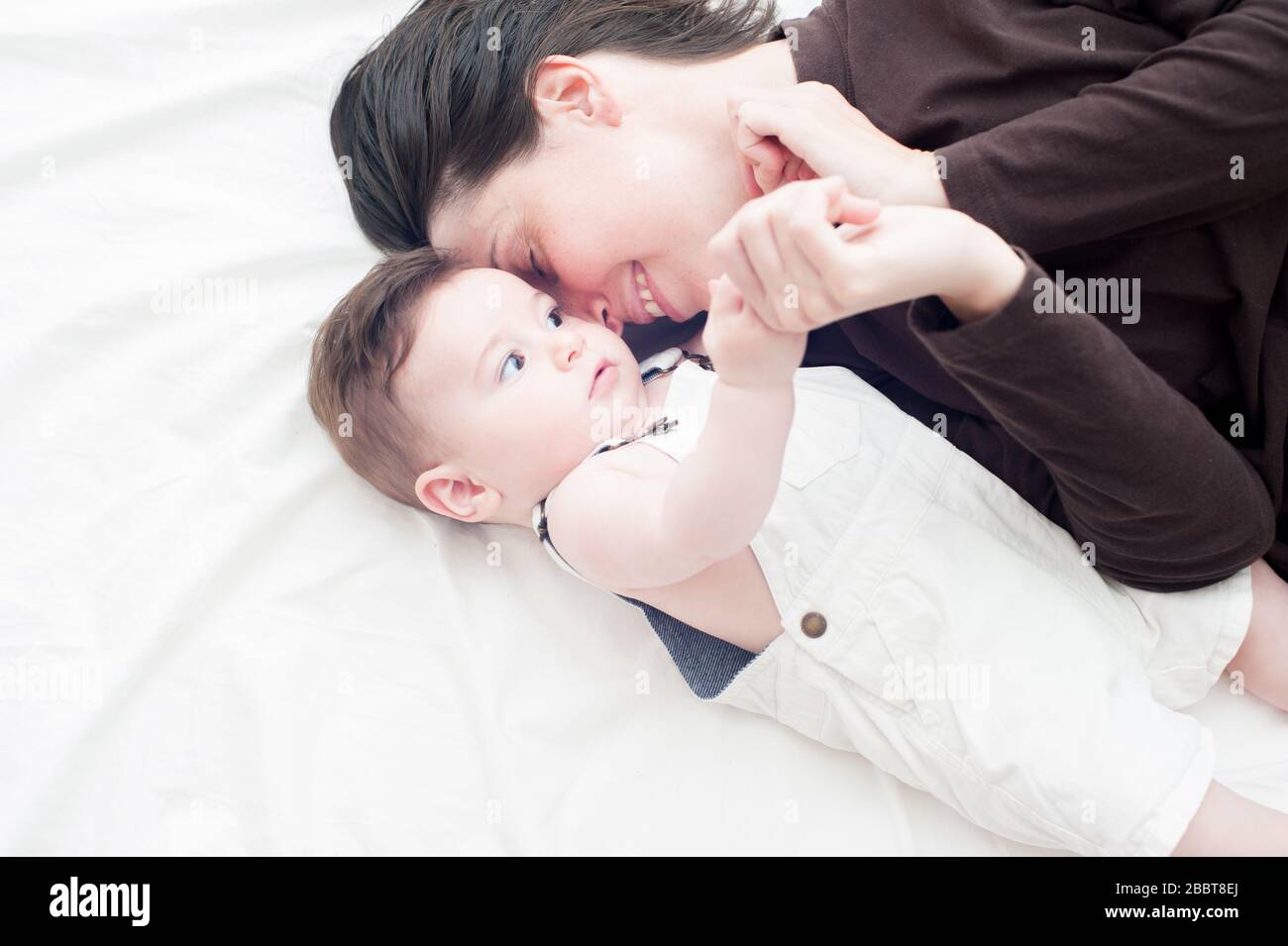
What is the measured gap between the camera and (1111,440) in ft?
3.07

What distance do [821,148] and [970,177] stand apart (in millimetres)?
136

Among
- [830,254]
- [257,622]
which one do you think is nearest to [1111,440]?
[830,254]

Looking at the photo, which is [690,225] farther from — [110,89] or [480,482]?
[110,89]

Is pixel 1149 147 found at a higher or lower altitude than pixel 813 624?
higher

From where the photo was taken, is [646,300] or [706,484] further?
[646,300]

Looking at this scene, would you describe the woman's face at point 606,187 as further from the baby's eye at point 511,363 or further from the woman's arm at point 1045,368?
the woman's arm at point 1045,368

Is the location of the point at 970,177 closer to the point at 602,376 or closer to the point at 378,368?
the point at 602,376

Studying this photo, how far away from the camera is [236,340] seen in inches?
49.9

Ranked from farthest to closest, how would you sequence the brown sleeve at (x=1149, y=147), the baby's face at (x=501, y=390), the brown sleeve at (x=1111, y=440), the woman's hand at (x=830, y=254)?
1. the baby's face at (x=501, y=390)
2. the brown sleeve at (x=1149, y=147)
3. the brown sleeve at (x=1111, y=440)
4. the woman's hand at (x=830, y=254)

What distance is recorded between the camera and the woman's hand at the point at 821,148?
1.01m

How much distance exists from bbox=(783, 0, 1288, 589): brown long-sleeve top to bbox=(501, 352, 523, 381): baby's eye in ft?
1.26

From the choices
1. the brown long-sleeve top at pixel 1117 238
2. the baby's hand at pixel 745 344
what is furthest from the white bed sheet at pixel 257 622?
the baby's hand at pixel 745 344
